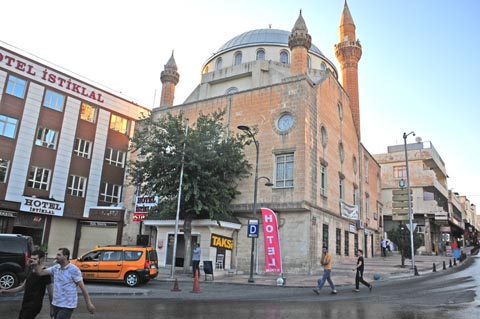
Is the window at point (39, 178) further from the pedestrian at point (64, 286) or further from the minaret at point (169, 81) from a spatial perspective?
the pedestrian at point (64, 286)

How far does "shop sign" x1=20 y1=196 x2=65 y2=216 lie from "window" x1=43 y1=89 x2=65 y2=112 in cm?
715

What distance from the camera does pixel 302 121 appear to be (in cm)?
2259

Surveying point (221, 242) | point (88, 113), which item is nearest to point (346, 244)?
point (221, 242)

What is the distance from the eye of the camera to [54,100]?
28578 mm

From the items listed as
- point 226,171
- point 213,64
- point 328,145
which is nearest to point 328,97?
point 328,145

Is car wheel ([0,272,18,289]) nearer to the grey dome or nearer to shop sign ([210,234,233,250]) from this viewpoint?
shop sign ([210,234,233,250])

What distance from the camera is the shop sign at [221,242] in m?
21.0

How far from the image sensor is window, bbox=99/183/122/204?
31219 mm

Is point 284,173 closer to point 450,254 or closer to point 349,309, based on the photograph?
point 349,309

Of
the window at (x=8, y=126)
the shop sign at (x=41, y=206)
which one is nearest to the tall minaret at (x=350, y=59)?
the shop sign at (x=41, y=206)

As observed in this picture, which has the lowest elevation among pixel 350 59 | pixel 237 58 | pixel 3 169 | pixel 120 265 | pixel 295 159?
pixel 120 265

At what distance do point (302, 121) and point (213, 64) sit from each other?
58.3ft

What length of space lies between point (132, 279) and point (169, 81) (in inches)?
851

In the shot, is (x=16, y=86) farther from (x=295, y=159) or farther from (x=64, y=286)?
(x=64, y=286)
